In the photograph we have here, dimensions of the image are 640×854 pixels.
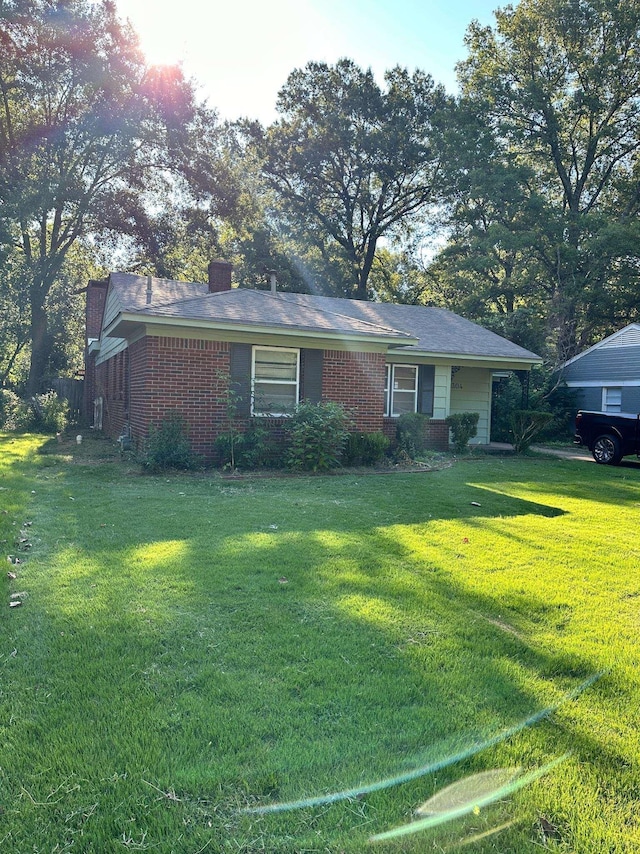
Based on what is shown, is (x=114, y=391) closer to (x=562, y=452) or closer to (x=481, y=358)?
(x=481, y=358)

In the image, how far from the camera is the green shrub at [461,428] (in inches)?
568

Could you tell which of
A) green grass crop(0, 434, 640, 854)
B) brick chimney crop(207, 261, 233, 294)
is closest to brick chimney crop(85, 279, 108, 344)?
brick chimney crop(207, 261, 233, 294)

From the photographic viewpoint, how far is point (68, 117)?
24422mm

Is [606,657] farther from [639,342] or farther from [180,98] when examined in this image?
[180,98]

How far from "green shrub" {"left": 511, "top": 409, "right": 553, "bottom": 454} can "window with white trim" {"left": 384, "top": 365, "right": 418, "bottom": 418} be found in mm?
2893

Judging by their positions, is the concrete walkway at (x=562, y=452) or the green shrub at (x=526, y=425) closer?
the green shrub at (x=526, y=425)

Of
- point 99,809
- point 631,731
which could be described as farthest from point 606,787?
point 99,809

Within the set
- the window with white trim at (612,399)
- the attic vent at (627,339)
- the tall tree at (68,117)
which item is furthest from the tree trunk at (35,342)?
the attic vent at (627,339)

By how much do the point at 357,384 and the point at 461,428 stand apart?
387 cm

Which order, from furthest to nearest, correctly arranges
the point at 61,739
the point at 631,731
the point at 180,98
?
1. the point at 180,98
2. the point at 631,731
3. the point at 61,739

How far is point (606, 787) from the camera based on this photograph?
2121 millimetres

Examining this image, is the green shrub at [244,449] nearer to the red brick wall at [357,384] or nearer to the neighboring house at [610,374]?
the red brick wall at [357,384]

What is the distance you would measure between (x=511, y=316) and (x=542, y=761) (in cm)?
2326

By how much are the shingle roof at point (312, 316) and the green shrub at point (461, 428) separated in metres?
1.77
